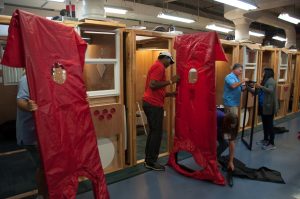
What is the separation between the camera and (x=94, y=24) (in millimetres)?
3139

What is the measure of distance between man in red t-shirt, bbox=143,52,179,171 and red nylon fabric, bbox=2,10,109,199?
49.3 inches

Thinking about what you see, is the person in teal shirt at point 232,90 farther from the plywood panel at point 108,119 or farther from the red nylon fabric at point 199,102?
the plywood panel at point 108,119

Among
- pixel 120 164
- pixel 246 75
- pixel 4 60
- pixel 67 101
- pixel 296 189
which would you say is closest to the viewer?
pixel 4 60

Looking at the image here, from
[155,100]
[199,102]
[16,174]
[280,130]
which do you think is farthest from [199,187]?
[280,130]

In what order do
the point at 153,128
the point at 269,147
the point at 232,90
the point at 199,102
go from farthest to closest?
the point at 269,147
the point at 232,90
the point at 153,128
the point at 199,102

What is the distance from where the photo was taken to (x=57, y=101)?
84.3 inches

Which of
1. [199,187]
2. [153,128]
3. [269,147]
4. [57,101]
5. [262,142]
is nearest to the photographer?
[57,101]

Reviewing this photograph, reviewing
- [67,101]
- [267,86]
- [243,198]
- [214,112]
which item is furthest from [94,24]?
[267,86]

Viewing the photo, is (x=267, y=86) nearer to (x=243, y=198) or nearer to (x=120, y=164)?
(x=243, y=198)

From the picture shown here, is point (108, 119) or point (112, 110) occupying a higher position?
point (112, 110)

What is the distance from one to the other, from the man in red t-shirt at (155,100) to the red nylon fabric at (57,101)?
1.25m

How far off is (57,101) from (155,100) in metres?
1.64

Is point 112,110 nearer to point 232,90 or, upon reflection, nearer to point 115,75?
point 115,75

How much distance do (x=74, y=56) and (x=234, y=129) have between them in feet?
6.91
